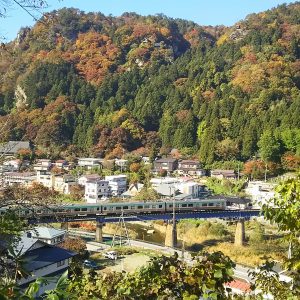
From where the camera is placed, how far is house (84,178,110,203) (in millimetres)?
24875

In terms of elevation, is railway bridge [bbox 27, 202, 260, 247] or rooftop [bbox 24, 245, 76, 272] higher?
rooftop [bbox 24, 245, 76, 272]

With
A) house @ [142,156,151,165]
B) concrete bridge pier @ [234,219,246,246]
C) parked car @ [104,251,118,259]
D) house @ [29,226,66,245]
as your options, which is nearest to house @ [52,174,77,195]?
house @ [142,156,151,165]

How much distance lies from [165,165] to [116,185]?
15.0 feet

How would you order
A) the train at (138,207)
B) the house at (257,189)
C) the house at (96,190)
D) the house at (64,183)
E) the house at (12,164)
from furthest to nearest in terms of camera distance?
the house at (64,183) → the house at (96,190) → the house at (257,189) → the train at (138,207) → the house at (12,164)

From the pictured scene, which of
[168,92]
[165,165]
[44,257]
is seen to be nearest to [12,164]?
[44,257]

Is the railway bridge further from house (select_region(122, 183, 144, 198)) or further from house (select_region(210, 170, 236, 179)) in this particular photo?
house (select_region(210, 170, 236, 179))

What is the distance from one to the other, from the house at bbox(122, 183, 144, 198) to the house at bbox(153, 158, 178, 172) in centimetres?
320

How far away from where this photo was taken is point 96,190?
24.8 metres

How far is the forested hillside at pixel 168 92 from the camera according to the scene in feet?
91.8

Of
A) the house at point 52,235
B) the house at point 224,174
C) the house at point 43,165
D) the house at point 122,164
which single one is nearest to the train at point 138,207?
the house at point 52,235

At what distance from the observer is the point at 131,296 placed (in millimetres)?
2262

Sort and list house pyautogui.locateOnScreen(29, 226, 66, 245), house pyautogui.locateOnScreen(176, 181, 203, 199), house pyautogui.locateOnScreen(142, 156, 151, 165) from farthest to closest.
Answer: house pyautogui.locateOnScreen(142, 156, 151, 165), house pyautogui.locateOnScreen(176, 181, 203, 199), house pyautogui.locateOnScreen(29, 226, 66, 245)

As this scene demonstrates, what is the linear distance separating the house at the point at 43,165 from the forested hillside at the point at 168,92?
5.55 feet

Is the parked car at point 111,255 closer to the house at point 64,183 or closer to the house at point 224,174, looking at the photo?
the house at point 64,183
